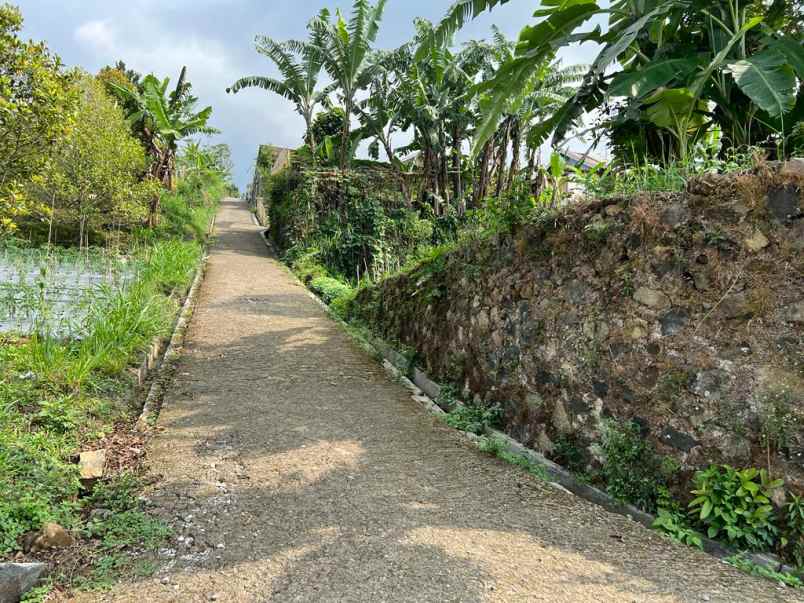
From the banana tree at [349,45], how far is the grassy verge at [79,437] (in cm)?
1058

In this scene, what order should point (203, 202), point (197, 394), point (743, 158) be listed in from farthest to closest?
1. point (203, 202)
2. point (197, 394)
3. point (743, 158)

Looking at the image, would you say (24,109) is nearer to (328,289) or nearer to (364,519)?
(364,519)

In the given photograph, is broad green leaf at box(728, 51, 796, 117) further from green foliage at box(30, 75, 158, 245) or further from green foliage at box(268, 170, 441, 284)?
green foliage at box(30, 75, 158, 245)

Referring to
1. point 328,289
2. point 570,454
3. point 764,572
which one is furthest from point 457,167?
point 764,572

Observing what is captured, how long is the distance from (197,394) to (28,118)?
3145mm

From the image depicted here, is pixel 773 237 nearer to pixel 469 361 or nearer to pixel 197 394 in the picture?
pixel 469 361

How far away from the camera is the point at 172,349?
7.09 m

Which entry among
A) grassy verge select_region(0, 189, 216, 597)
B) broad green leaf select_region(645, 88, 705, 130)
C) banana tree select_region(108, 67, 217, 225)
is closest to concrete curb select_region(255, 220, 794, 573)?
grassy verge select_region(0, 189, 216, 597)

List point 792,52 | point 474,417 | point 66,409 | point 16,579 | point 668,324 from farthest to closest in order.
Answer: point 474,417, point 792,52, point 66,409, point 668,324, point 16,579

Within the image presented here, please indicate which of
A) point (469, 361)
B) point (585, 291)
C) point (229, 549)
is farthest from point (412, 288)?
point (229, 549)

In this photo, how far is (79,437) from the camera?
405 centimetres

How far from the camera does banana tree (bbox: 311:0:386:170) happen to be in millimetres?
14227

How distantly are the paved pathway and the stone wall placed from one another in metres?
0.69

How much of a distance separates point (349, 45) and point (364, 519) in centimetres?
1420
